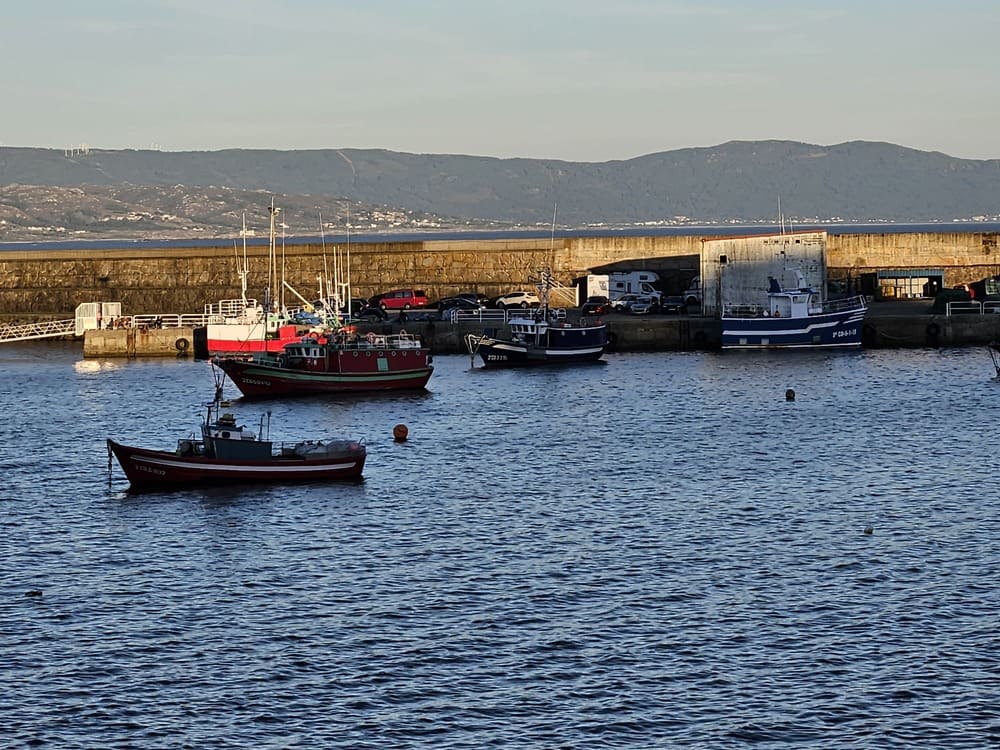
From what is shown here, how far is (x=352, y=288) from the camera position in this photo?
121 m

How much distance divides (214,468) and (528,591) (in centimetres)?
1806

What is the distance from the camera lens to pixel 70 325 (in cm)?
11756

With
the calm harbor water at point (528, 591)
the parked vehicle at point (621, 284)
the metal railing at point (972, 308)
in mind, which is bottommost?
the calm harbor water at point (528, 591)

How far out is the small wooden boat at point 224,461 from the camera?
179ft

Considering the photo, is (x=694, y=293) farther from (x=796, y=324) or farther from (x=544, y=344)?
(x=544, y=344)

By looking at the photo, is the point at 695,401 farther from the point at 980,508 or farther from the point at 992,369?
the point at 980,508

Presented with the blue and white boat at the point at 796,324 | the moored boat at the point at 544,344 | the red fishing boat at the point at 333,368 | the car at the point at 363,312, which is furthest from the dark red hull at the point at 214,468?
the car at the point at 363,312

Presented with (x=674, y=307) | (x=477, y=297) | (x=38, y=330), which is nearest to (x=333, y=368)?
(x=477, y=297)

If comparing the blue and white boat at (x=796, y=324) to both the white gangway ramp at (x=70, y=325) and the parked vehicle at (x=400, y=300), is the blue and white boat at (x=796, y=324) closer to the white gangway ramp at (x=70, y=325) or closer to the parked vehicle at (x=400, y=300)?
the parked vehicle at (x=400, y=300)

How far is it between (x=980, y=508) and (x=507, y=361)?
49.4 m

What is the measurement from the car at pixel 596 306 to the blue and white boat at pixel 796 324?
12748 mm

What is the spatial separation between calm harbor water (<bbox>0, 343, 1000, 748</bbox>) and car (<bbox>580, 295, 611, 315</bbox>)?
128 ft

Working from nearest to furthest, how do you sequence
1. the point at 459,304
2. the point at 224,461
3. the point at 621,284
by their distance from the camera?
1. the point at 224,461
2. the point at 459,304
3. the point at 621,284

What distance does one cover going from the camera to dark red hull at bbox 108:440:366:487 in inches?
2149
